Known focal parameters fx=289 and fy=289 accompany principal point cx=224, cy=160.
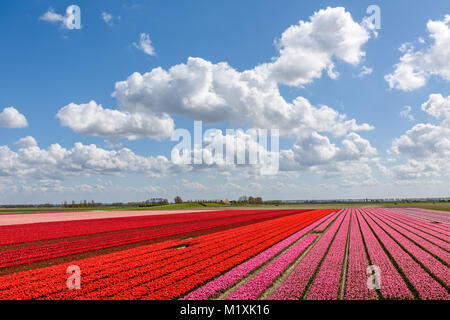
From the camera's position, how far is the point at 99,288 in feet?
36.0

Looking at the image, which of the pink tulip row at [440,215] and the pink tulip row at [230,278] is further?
the pink tulip row at [440,215]

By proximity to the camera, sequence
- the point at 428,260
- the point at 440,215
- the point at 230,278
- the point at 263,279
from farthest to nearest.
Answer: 1. the point at 440,215
2. the point at 428,260
3. the point at 230,278
4. the point at 263,279

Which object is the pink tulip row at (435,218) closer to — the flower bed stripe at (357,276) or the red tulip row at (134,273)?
the flower bed stripe at (357,276)

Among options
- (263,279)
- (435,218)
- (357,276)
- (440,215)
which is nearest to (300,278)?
(263,279)

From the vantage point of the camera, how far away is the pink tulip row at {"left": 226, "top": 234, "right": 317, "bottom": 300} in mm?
9938

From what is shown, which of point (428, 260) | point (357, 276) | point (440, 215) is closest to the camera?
point (357, 276)

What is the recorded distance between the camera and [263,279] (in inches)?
464

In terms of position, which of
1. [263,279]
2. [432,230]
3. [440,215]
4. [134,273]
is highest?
[263,279]

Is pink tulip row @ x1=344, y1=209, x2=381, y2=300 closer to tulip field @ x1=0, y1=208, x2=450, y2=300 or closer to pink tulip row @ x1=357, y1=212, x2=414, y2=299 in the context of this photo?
tulip field @ x1=0, y1=208, x2=450, y2=300

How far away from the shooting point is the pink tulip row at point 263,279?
9.94m

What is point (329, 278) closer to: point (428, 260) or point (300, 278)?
point (300, 278)

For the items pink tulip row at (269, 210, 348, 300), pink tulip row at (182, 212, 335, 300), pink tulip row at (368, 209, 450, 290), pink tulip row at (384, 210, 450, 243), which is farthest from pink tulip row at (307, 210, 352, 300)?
pink tulip row at (384, 210, 450, 243)

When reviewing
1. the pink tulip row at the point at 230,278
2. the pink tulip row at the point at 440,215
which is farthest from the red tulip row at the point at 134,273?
the pink tulip row at the point at 440,215
